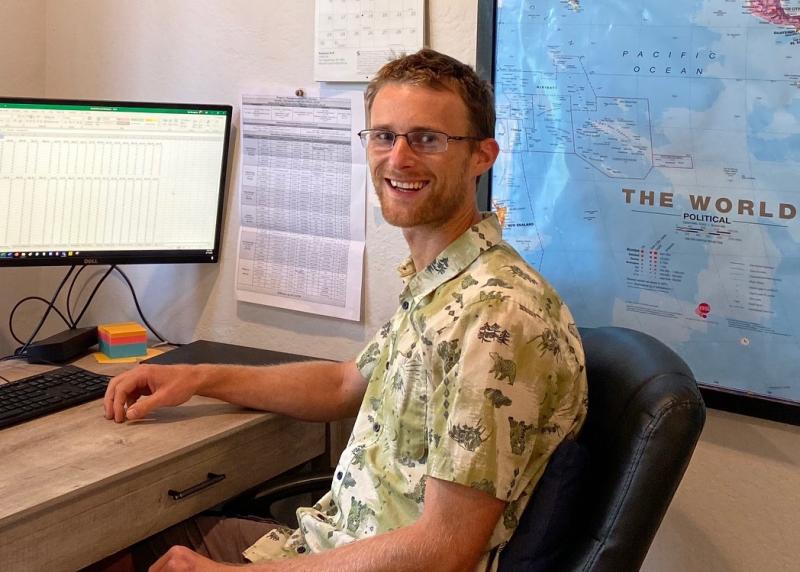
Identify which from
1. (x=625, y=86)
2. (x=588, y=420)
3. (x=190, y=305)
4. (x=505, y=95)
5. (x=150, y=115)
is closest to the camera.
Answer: (x=588, y=420)

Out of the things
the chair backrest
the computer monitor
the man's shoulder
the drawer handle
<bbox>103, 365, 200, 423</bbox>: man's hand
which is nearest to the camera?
the chair backrest

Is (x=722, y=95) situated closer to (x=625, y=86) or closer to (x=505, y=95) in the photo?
(x=625, y=86)

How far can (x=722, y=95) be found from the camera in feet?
4.76

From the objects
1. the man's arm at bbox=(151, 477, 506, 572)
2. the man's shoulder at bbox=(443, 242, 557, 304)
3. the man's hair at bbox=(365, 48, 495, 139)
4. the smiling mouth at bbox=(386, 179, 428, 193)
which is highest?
the man's hair at bbox=(365, 48, 495, 139)

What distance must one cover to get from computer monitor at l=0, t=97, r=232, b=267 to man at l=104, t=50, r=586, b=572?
19.0 inches

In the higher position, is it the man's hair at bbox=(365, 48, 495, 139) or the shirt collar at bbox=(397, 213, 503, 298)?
the man's hair at bbox=(365, 48, 495, 139)

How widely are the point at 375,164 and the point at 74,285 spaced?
1.25 meters

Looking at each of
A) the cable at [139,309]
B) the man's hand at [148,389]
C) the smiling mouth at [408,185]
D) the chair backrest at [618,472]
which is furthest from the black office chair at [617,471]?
the cable at [139,309]

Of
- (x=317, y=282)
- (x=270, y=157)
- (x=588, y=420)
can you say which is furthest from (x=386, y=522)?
(x=270, y=157)

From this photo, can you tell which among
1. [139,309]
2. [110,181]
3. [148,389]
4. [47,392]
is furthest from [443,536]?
A: [139,309]

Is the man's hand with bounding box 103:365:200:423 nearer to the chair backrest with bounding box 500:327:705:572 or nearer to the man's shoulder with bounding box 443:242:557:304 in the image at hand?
the man's shoulder with bounding box 443:242:557:304

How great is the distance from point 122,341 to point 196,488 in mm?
583

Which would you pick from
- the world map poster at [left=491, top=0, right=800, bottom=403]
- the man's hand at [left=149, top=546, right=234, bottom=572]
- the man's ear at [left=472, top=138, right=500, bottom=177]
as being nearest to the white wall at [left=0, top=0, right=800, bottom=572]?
the world map poster at [left=491, top=0, right=800, bottom=403]

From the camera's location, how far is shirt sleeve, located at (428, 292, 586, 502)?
113 centimetres
